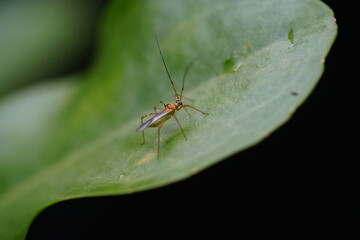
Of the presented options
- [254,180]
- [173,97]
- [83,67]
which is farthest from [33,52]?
[254,180]

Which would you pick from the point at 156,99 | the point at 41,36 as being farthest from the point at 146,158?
the point at 41,36

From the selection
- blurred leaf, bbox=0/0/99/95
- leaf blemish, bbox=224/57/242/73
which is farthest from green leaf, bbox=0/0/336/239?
blurred leaf, bbox=0/0/99/95

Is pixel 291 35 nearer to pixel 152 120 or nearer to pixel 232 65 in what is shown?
pixel 232 65

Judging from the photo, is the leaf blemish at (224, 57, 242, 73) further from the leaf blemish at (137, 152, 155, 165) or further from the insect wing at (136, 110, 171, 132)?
the leaf blemish at (137, 152, 155, 165)

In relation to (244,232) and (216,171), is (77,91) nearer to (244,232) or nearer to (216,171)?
(216,171)

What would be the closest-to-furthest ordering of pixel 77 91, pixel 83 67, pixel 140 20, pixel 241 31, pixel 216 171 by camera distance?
pixel 241 31
pixel 216 171
pixel 140 20
pixel 77 91
pixel 83 67

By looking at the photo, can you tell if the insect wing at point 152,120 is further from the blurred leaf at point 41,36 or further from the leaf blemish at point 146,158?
the blurred leaf at point 41,36

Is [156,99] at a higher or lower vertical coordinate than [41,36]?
lower

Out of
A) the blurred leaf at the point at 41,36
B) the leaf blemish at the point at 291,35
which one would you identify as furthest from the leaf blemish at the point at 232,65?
the blurred leaf at the point at 41,36
